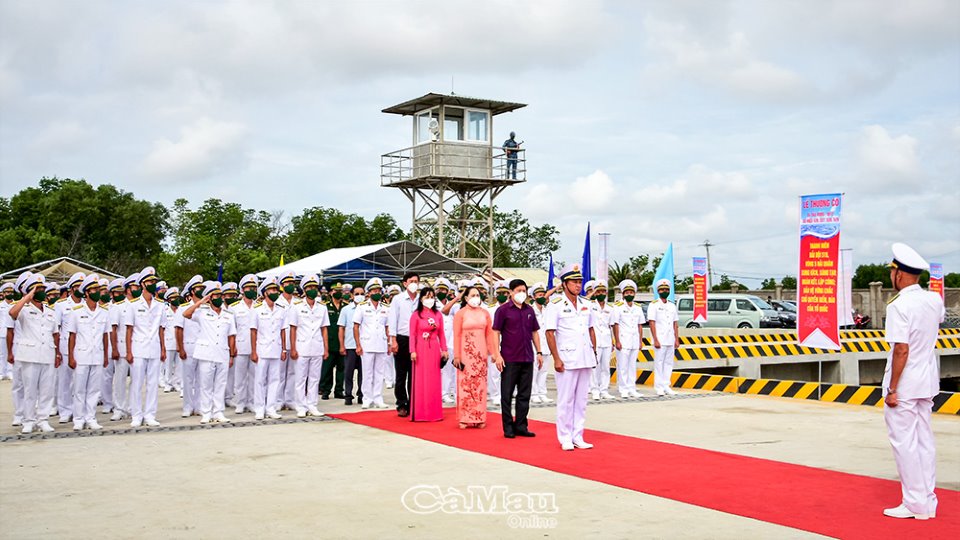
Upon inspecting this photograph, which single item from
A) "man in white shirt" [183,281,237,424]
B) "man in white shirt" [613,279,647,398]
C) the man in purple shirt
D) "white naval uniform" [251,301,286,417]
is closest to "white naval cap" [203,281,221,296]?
"man in white shirt" [183,281,237,424]

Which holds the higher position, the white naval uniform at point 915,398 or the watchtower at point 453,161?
the watchtower at point 453,161

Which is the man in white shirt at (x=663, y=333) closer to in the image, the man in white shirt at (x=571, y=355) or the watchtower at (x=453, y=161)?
the man in white shirt at (x=571, y=355)

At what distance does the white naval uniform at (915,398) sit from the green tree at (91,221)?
43.4m

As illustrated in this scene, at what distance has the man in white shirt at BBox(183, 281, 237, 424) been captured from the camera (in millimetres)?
11680

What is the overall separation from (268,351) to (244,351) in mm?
687

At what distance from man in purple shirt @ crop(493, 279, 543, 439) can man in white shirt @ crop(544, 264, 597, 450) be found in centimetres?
63

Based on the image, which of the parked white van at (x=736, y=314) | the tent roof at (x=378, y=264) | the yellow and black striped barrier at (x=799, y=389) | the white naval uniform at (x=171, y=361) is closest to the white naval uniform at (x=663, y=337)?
the yellow and black striped barrier at (x=799, y=389)

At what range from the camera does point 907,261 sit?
6.47 metres

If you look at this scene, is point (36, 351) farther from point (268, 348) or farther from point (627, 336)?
point (627, 336)

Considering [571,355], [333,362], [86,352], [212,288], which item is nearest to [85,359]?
[86,352]

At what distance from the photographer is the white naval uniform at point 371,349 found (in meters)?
13.2

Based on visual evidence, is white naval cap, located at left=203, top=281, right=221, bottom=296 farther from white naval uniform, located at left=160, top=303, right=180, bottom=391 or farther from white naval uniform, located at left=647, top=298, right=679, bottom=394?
white naval uniform, located at left=647, top=298, right=679, bottom=394

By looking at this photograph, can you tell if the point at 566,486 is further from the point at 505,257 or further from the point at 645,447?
the point at 505,257

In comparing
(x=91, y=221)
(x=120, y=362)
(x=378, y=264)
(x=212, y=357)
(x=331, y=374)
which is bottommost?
(x=331, y=374)
